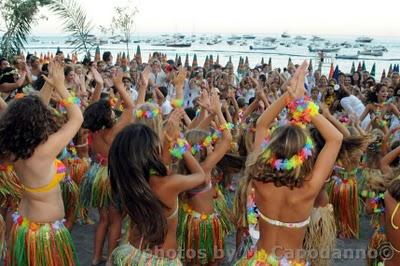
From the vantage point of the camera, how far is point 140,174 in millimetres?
2557

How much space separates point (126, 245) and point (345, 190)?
2925 mm

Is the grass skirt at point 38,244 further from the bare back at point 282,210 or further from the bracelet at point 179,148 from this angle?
the bare back at point 282,210

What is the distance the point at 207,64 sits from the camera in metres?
14.4

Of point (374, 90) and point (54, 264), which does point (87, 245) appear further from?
point (374, 90)

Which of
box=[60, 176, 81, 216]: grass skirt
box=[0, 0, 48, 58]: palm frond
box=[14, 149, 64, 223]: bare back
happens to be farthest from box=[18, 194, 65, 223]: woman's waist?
box=[0, 0, 48, 58]: palm frond

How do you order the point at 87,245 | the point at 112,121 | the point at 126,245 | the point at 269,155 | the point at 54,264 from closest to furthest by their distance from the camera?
the point at 269,155 → the point at 126,245 → the point at 54,264 → the point at 112,121 → the point at 87,245

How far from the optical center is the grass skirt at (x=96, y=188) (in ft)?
14.0

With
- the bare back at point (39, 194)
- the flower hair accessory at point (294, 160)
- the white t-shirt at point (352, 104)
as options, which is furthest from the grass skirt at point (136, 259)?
the white t-shirt at point (352, 104)

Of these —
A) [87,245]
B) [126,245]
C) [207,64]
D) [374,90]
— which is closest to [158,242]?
[126,245]

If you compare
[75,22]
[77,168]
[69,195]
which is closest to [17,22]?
[75,22]

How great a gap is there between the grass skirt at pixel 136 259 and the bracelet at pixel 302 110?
1.16 metres

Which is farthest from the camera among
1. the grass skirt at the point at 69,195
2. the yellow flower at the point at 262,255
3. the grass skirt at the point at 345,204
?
the grass skirt at the point at 345,204

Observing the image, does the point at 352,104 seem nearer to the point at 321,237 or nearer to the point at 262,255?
the point at 321,237

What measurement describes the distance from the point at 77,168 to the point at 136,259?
100 inches
